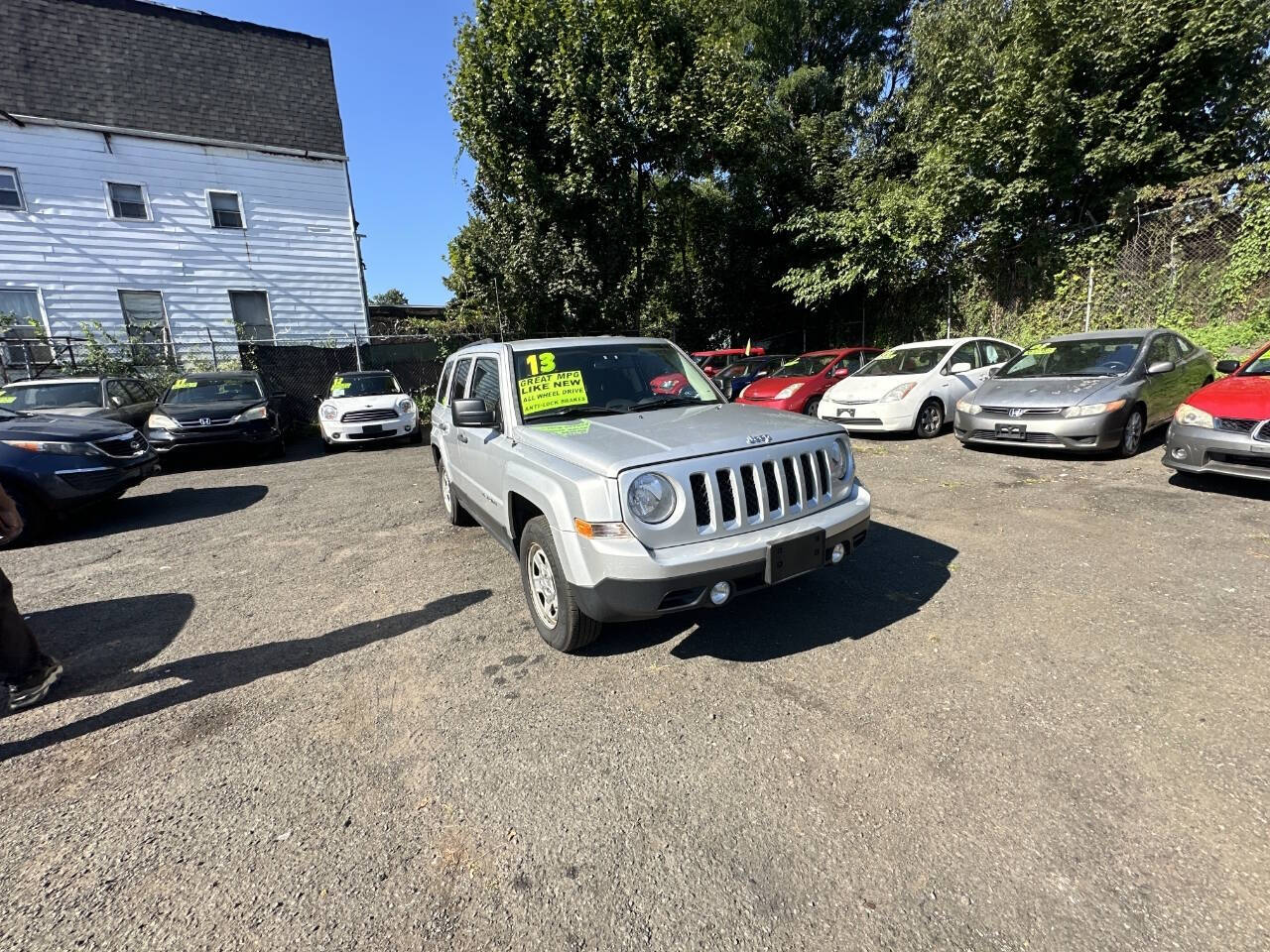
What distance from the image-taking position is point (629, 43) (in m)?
12.4

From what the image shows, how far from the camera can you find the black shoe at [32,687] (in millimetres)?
2791

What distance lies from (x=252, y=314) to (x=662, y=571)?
17.9 meters

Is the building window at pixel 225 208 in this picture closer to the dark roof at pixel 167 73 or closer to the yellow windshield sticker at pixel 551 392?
the dark roof at pixel 167 73

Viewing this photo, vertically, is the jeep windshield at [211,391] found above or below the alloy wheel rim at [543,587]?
above

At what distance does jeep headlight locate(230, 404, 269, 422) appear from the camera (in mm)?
8984

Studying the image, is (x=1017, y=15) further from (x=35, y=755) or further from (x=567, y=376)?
(x=35, y=755)

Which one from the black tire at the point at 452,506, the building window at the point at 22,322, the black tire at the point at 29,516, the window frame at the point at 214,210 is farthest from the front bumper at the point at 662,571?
the window frame at the point at 214,210

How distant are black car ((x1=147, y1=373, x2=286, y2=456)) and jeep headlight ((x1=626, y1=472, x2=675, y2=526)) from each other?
899 cm

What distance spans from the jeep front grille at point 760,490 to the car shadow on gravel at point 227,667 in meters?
1.99

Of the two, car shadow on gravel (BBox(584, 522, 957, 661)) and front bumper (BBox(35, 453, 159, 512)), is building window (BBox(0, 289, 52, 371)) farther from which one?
car shadow on gravel (BBox(584, 522, 957, 661))

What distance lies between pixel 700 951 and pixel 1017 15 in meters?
15.7

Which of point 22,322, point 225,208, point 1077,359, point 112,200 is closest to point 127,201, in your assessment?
point 112,200

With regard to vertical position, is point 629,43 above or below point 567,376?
above

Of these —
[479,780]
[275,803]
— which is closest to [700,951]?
[479,780]
